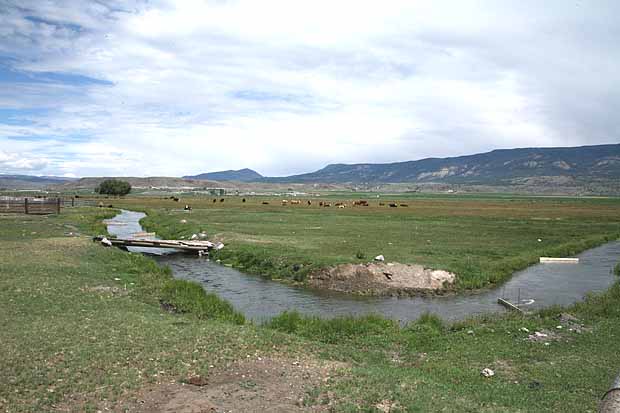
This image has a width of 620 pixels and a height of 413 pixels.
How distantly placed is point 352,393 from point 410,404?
131 centimetres

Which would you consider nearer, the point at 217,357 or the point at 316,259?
the point at 217,357

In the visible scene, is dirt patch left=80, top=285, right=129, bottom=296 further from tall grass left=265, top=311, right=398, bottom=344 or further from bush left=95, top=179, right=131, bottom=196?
bush left=95, top=179, right=131, bottom=196

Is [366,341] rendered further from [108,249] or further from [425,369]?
[108,249]

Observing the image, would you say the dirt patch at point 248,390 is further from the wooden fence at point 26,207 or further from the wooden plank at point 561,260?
the wooden fence at point 26,207

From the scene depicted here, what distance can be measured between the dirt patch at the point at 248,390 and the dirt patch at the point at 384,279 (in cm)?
1608

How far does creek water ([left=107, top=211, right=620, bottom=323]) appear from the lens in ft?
79.4

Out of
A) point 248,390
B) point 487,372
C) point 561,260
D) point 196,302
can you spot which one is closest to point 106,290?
point 196,302

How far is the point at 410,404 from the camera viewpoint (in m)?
10.7

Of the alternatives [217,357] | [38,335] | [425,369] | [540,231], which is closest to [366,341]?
[425,369]

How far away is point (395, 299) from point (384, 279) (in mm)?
2425

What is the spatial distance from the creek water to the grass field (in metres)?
3.46

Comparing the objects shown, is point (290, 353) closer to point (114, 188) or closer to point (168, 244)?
point (168, 244)

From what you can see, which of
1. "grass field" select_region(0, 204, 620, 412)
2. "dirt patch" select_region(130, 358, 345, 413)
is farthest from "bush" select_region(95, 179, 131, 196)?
"dirt patch" select_region(130, 358, 345, 413)

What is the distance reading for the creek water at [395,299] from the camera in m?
24.2
